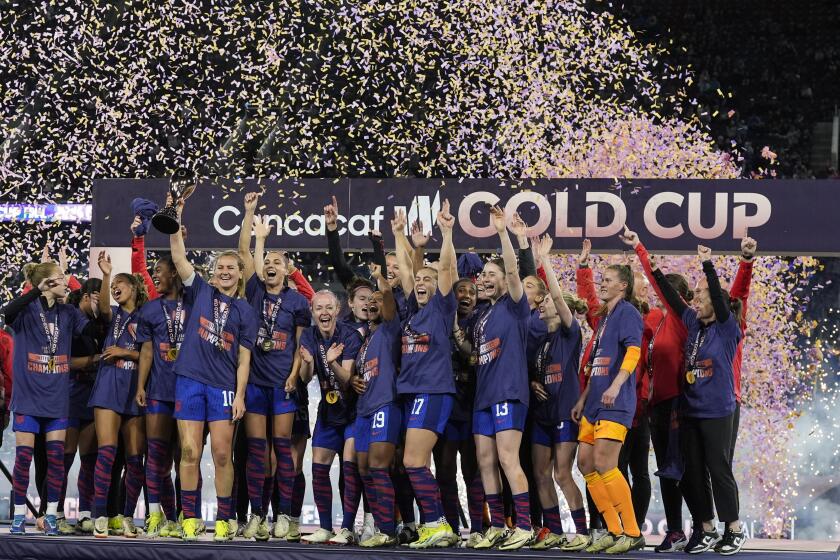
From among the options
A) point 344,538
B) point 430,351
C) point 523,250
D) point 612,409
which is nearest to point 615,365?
point 612,409

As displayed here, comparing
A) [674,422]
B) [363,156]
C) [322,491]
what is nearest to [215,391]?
[322,491]

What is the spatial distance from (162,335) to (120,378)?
0.48 m

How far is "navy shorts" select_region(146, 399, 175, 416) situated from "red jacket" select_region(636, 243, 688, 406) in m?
3.19

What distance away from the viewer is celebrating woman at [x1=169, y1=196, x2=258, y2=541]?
7.23 m

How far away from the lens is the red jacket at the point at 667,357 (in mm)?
7383

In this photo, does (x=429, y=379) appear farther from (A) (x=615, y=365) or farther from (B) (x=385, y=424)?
(A) (x=615, y=365)

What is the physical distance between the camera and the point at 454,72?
28.6 m

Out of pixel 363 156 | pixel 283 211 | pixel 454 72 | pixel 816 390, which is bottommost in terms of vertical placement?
pixel 816 390

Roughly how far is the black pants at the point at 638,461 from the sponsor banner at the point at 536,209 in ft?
9.63

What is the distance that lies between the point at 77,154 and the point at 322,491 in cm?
2386

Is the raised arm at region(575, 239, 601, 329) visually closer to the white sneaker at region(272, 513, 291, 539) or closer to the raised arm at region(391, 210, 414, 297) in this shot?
the raised arm at region(391, 210, 414, 297)

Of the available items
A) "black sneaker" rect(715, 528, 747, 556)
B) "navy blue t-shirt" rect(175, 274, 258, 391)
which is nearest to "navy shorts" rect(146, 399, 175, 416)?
"navy blue t-shirt" rect(175, 274, 258, 391)

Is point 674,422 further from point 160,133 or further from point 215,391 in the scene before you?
point 160,133

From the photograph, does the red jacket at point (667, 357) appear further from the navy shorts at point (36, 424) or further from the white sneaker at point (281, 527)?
the navy shorts at point (36, 424)
